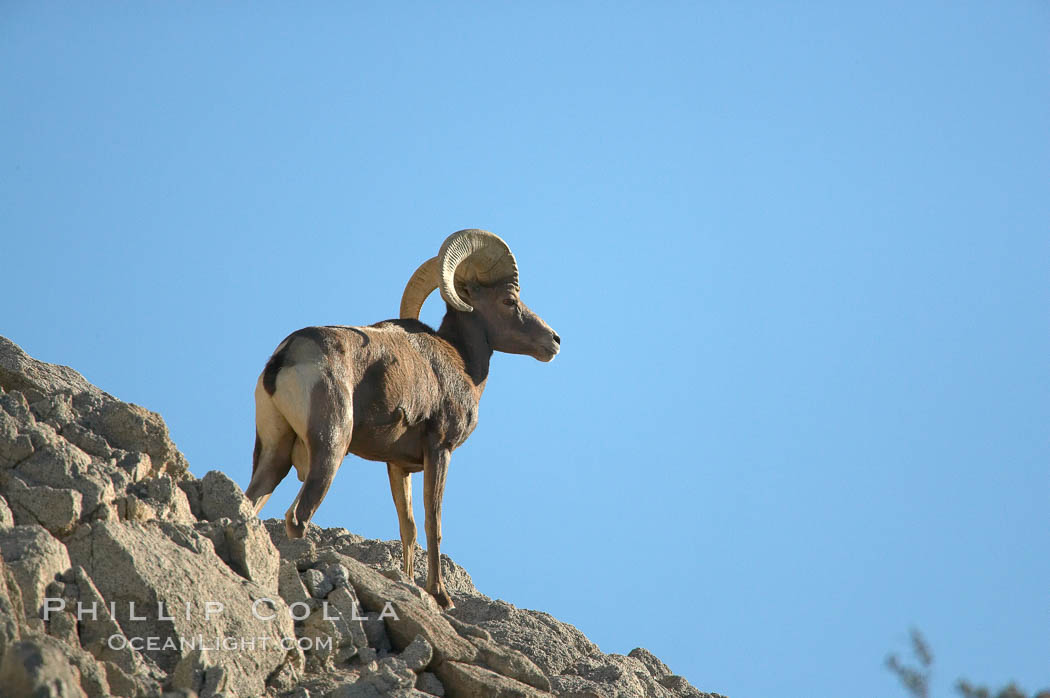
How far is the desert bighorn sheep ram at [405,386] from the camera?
10.5 metres

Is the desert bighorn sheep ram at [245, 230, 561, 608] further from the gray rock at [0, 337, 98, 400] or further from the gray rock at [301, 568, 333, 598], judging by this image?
the gray rock at [0, 337, 98, 400]

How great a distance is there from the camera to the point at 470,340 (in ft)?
43.9

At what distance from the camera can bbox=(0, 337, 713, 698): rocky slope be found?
23.2 feet

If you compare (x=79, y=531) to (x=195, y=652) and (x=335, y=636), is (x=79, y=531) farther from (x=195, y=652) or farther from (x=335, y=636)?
(x=335, y=636)

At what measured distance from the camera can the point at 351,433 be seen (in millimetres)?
10953

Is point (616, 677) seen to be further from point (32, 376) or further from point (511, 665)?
point (32, 376)

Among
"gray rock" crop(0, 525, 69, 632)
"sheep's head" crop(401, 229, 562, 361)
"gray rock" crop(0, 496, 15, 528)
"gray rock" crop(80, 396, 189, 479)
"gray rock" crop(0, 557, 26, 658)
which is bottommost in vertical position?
"gray rock" crop(0, 557, 26, 658)

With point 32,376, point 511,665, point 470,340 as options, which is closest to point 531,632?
point 511,665

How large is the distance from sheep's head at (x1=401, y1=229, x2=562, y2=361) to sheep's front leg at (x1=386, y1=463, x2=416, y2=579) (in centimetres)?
178

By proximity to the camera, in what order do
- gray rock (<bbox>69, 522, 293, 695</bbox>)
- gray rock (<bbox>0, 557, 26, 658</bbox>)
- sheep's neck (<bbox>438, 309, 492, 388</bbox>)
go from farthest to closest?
sheep's neck (<bbox>438, 309, 492, 388</bbox>) < gray rock (<bbox>69, 522, 293, 695</bbox>) < gray rock (<bbox>0, 557, 26, 658</bbox>)

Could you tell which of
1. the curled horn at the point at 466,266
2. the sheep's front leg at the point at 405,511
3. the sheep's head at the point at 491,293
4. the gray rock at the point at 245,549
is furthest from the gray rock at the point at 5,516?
the sheep's head at the point at 491,293

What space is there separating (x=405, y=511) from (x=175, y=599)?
5182 mm

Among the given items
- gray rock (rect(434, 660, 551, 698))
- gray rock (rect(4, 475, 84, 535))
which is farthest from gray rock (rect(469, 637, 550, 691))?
gray rock (rect(4, 475, 84, 535))

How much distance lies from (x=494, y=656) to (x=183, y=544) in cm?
250
